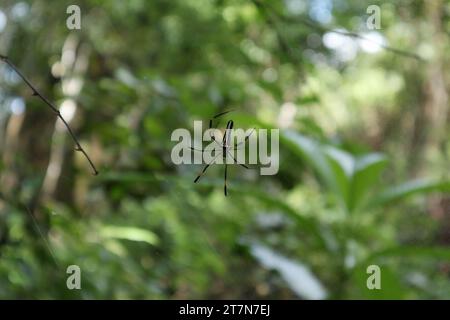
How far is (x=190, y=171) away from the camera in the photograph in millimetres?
1148

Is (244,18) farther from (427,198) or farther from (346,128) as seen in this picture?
(346,128)

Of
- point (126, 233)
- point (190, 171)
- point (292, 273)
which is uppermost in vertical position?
point (190, 171)

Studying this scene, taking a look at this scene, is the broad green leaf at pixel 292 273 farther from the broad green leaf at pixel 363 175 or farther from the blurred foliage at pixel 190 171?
the broad green leaf at pixel 363 175

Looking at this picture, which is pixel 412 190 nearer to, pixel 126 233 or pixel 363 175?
pixel 363 175

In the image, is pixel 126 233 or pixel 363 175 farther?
pixel 126 233

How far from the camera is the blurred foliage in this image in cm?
99

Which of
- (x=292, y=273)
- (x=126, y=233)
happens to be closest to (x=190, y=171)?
(x=126, y=233)

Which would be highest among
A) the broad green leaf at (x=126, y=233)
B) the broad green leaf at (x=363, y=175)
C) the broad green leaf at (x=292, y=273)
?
the broad green leaf at (x=363, y=175)

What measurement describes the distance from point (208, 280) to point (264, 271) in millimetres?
181

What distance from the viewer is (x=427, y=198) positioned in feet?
10.2

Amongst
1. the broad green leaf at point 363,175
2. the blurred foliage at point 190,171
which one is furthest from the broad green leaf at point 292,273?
the broad green leaf at point 363,175

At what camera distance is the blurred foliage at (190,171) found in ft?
3.25

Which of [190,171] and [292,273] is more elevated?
[190,171]
